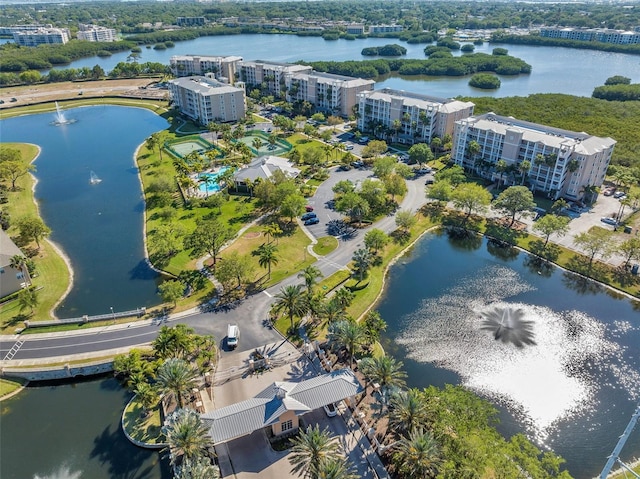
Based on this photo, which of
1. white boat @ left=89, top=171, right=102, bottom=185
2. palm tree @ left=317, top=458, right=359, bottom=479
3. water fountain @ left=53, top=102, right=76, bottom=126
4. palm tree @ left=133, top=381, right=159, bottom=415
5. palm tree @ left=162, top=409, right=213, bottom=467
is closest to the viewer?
palm tree @ left=317, top=458, right=359, bottom=479

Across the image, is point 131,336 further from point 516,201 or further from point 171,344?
point 516,201

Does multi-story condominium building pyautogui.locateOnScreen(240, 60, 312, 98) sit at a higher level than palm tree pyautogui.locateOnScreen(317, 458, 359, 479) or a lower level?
higher

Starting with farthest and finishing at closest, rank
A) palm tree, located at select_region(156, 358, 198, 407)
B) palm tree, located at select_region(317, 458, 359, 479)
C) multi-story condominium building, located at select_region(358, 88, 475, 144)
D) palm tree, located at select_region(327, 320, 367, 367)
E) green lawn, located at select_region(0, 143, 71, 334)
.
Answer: multi-story condominium building, located at select_region(358, 88, 475, 144)
green lawn, located at select_region(0, 143, 71, 334)
palm tree, located at select_region(327, 320, 367, 367)
palm tree, located at select_region(156, 358, 198, 407)
palm tree, located at select_region(317, 458, 359, 479)

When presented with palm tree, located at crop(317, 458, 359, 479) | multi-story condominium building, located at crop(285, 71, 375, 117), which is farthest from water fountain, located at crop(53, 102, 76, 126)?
palm tree, located at crop(317, 458, 359, 479)

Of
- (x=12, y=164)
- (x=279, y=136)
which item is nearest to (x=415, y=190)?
(x=279, y=136)

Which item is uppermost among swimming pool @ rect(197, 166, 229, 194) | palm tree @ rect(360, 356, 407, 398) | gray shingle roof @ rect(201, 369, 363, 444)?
A: palm tree @ rect(360, 356, 407, 398)

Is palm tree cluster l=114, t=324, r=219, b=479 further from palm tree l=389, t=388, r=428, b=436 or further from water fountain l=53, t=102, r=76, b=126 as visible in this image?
water fountain l=53, t=102, r=76, b=126

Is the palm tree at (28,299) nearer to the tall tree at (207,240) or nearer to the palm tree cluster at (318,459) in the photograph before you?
the tall tree at (207,240)
